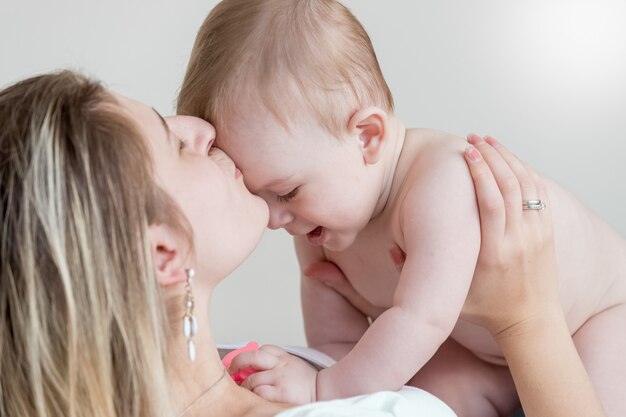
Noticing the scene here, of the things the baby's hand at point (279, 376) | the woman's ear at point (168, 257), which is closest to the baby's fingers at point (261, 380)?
the baby's hand at point (279, 376)

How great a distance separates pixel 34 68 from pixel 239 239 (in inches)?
66.5

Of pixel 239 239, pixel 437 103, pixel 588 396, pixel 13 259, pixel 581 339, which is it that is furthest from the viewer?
pixel 437 103

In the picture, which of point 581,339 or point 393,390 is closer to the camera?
point 393,390

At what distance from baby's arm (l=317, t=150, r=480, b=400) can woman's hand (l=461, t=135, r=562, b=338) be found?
3cm

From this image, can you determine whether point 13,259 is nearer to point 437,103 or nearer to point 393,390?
point 393,390

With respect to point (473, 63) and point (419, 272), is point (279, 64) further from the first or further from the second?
point (473, 63)

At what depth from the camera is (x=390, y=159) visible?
1660 millimetres

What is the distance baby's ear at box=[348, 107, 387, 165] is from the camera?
156 centimetres

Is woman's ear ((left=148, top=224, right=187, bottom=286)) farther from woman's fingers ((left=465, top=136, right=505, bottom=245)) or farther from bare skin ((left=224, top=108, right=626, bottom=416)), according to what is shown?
woman's fingers ((left=465, top=136, right=505, bottom=245))

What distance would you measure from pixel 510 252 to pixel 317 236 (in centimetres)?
36

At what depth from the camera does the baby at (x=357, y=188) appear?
4.84ft

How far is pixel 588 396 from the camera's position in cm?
147

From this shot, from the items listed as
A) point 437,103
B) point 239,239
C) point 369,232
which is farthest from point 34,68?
point 239,239

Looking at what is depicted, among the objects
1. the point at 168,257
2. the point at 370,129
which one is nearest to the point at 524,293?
the point at 370,129
